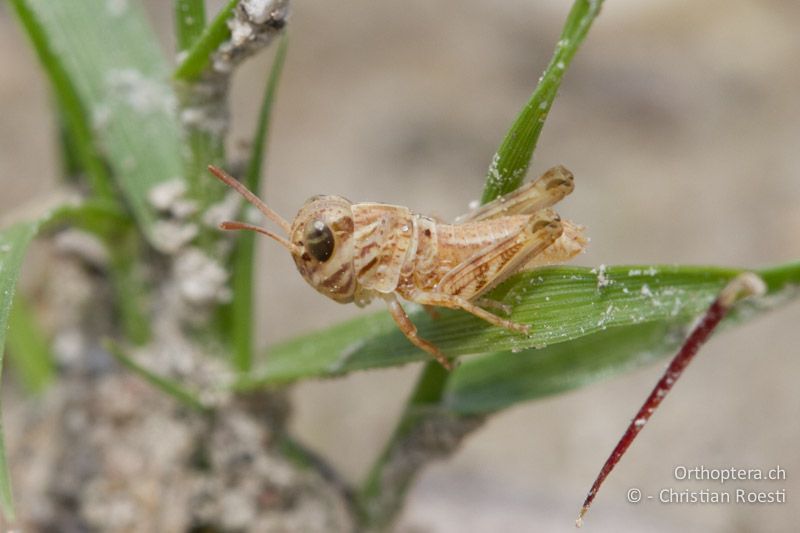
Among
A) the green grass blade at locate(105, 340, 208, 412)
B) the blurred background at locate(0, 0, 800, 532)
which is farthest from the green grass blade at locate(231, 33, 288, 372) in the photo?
the blurred background at locate(0, 0, 800, 532)

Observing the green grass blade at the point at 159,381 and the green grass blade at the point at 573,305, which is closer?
the green grass blade at the point at 573,305

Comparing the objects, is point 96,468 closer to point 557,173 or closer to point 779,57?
point 557,173

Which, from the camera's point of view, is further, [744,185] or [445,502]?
[744,185]

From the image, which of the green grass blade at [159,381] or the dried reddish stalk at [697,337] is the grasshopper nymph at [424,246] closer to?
the dried reddish stalk at [697,337]

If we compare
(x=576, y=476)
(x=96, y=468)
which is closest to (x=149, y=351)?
(x=96, y=468)

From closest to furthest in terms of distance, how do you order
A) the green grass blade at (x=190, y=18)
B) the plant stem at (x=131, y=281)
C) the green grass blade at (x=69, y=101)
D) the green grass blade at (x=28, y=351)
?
the green grass blade at (x=190, y=18)
the green grass blade at (x=69, y=101)
the plant stem at (x=131, y=281)
the green grass blade at (x=28, y=351)
